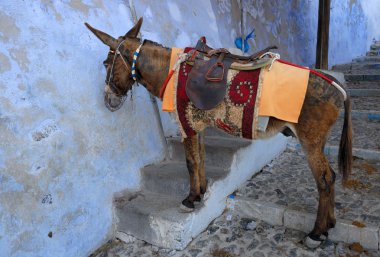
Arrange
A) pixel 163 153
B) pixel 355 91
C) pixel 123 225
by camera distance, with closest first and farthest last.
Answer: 1. pixel 123 225
2. pixel 163 153
3. pixel 355 91

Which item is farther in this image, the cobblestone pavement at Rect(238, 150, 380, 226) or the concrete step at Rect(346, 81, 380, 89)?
the concrete step at Rect(346, 81, 380, 89)

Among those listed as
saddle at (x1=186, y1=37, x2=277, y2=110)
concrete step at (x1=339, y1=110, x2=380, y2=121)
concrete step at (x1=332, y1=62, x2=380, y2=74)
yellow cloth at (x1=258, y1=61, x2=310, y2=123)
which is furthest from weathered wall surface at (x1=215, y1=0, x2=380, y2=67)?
yellow cloth at (x1=258, y1=61, x2=310, y2=123)

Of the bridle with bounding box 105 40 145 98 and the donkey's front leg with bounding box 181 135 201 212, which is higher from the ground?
the bridle with bounding box 105 40 145 98

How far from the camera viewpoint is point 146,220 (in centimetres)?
308

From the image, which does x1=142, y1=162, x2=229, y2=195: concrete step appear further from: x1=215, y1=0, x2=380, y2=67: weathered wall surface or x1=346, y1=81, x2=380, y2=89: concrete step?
x1=346, y1=81, x2=380, y2=89: concrete step

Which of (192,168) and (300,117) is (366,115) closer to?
(300,117)

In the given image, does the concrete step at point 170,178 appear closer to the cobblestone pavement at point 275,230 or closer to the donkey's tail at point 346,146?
the cobblestone pavement at point 275,230

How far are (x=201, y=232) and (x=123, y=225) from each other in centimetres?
86

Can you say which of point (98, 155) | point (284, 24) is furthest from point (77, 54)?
point (284, 24)

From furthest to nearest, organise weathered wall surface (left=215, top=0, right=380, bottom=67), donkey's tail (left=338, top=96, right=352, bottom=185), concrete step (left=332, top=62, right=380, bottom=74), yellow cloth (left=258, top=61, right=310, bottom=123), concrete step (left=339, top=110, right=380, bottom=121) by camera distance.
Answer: concrete step (left=332, top=62, right=380, bottom=74), weathered wall surface (left=215, top=0, right=380, bottom=67), concrete step (left=339, top=110, right=380, bottom=121), donkey's tail (left=338, top=96, right=352, bottom=185), yellow cloth (left=258, top=61, right=310, bottom=123)

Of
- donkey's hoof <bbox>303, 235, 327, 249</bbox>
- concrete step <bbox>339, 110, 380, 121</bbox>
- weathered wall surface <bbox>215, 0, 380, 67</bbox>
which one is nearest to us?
donkey's hoof <bbox>303, 235, 327, 249</bbox>

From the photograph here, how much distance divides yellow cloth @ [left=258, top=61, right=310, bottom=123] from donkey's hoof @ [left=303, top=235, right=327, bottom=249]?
1159 millimetres

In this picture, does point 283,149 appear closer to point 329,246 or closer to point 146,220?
point 329,246

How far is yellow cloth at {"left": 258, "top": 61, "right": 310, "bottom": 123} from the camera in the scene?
238cm
